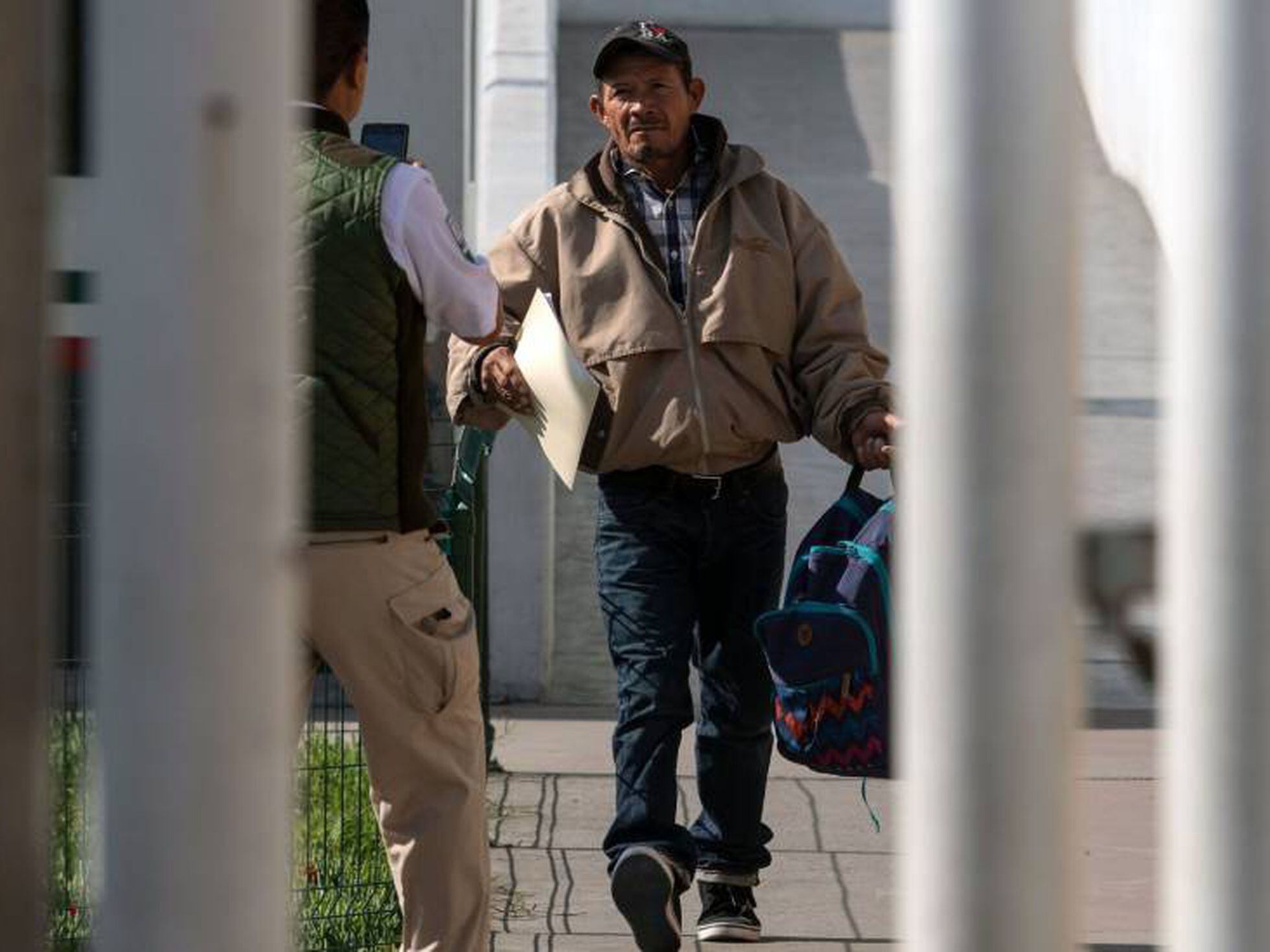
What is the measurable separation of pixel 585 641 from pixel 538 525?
509 mm

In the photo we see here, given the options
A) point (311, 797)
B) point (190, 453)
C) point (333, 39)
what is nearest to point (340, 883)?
point (311, 797)

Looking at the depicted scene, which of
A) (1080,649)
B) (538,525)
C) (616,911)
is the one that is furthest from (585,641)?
(1080,649)

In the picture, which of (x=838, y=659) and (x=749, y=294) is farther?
(x=749, y=294)

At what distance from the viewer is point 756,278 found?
5273 mm

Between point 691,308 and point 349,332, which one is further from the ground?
point 691,308

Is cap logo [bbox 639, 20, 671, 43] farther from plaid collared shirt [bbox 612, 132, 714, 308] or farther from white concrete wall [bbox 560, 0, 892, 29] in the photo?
white concrete wall [bbox 560, 0, 892, 29]

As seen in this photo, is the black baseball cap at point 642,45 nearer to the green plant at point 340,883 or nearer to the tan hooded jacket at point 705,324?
the tan hooded jacket at point 705,324

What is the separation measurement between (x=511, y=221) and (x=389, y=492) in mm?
6225

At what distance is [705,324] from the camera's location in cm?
523

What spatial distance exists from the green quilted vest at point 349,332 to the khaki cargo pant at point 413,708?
0.27ft

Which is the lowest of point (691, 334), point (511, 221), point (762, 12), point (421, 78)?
point (691, 334)

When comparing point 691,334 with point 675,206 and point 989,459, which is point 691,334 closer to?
point 675,206

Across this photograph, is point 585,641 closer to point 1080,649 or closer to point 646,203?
point 646,203

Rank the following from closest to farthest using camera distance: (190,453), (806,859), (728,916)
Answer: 1. (190,453)
2. (728,916)
3. (806,859)
